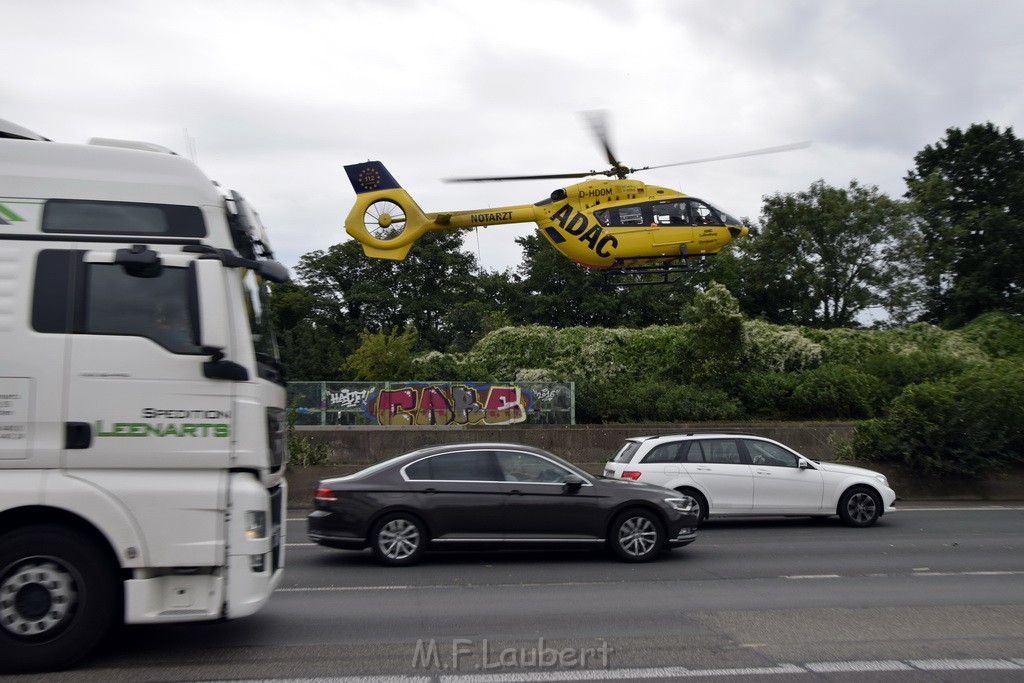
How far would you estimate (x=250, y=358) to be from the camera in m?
6.95

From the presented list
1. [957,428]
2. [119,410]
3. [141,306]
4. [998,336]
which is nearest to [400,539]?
[119,410]

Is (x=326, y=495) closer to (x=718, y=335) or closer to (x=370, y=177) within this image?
(x=370, y=177)

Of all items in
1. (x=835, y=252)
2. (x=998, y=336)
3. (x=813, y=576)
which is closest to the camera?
(x=813, y=576)

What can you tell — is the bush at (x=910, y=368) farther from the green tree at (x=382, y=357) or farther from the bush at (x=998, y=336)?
the green tree at (x=382, y=357)

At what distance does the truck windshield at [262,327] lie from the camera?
→ 23.7ft

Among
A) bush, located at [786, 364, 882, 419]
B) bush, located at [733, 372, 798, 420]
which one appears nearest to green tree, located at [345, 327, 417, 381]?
bush, located at [733, 372, 798, 420]

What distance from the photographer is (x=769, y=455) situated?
49.9 ft

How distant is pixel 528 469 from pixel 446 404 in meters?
15.2

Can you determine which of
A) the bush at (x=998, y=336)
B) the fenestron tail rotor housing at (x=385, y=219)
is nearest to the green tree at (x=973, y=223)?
the bush at (x=998, y=336)

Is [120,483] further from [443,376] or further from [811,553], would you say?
[443,376]

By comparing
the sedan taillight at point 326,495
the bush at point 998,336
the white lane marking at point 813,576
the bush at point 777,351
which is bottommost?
the white lane marking at point 813,576

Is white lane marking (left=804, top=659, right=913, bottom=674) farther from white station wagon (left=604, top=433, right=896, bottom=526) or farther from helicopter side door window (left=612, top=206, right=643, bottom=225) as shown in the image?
helicopter side door window (left=612, top=206, right=643, bottom=225)

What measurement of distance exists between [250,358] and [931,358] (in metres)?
31.1

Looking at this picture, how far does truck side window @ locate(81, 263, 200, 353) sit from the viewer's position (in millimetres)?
6691
